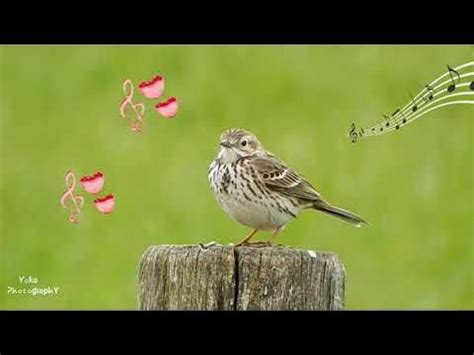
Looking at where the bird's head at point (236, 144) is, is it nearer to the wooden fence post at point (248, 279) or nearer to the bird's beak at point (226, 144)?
the bird's beak at point (226, 144)

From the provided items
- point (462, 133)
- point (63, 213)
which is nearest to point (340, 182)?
point (462, 133)

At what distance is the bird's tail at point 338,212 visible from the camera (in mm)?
10344

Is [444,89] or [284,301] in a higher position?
[444,89]

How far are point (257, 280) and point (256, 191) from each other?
86.1 inches

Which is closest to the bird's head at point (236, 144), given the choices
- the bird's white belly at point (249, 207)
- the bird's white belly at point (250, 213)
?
the bird's white belly at point (249, 207)

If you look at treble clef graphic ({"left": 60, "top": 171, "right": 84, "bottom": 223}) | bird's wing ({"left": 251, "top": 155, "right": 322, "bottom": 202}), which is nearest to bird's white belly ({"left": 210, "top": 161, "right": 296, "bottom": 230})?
bird's wing ({"left": 251, "top": 155, "right": 322, "bottom": 202})

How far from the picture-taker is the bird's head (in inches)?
396

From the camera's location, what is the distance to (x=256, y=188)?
1000 centimetres

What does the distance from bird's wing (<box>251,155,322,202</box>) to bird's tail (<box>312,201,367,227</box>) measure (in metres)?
0.07

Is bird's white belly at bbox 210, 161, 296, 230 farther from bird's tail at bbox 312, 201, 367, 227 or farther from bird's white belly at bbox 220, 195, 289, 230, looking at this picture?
bird's tail at bbox 312, 201, 367, 227

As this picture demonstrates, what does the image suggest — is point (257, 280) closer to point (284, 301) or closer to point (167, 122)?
point (284, 301)

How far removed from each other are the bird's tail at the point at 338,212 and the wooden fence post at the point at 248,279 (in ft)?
8.00

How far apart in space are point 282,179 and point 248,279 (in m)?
2.46

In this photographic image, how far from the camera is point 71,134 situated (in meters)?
15.0
